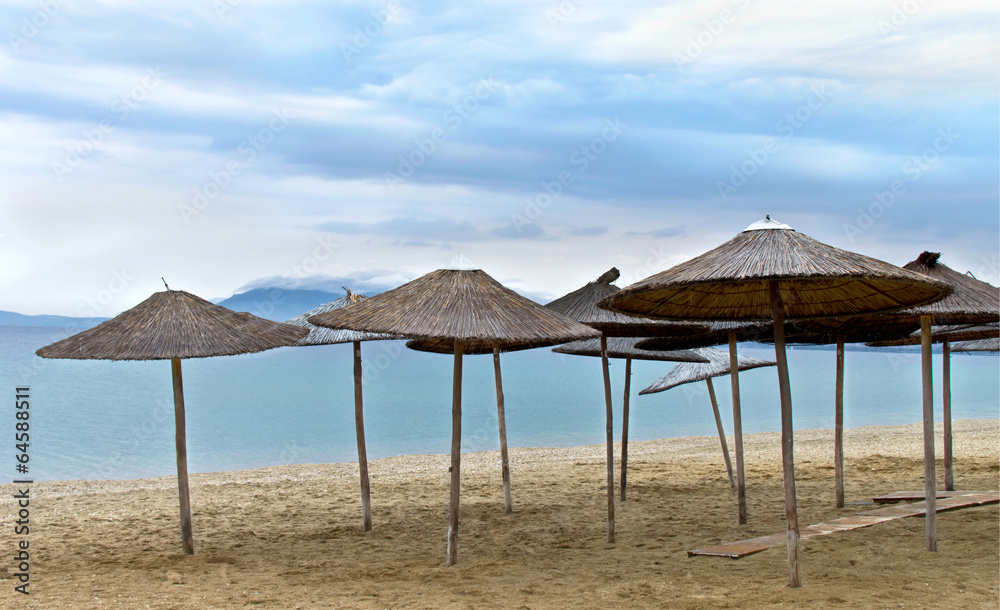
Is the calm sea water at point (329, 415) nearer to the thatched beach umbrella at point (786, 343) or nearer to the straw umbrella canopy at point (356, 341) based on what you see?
the straw umbrella canopy at point (356, 341)

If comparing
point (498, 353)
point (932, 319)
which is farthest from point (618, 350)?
point (932, 319)

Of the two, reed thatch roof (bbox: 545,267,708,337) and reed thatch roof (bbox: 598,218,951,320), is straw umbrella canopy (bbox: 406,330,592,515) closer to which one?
reed thatch roof (bbox: 545,267,708,337)

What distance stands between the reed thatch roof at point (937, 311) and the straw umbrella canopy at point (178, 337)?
542cm

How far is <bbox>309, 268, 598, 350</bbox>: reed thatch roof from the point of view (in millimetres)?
5918

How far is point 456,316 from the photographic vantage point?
6.08 meters

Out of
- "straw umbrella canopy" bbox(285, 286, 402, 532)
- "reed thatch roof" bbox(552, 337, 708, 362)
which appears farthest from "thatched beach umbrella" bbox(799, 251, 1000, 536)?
"straw umbrella canopy" bbox(285, 286, 402, 532)

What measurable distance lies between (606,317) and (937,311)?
2862 millimetres

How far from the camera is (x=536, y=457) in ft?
55.8

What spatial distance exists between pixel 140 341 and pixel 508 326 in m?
3.09

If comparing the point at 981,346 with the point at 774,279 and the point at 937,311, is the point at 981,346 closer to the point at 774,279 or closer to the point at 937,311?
the point at 937,311

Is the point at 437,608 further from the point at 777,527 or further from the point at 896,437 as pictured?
the point at 896,437

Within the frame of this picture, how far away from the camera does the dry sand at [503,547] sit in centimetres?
568

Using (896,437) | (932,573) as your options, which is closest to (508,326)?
(932,573)

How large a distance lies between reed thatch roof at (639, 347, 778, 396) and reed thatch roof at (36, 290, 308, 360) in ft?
20.8
